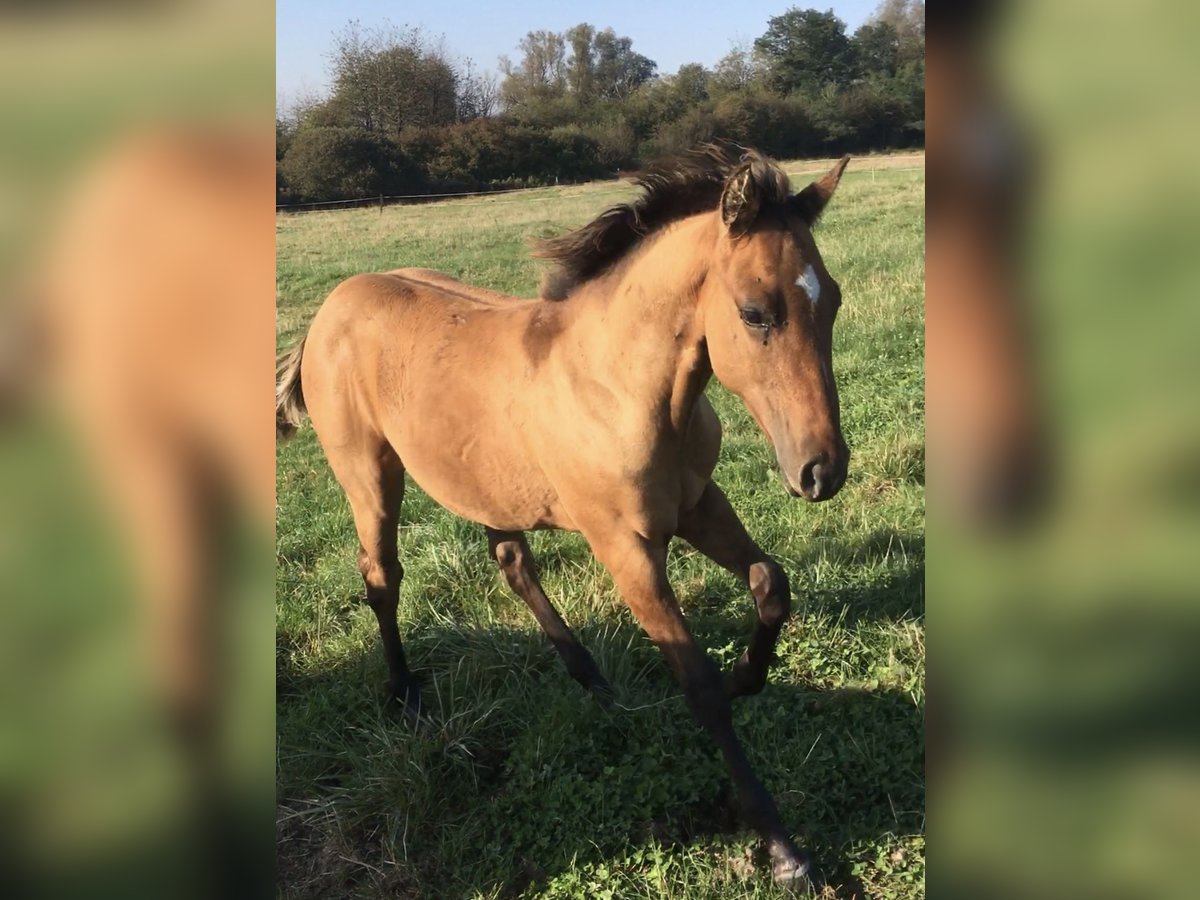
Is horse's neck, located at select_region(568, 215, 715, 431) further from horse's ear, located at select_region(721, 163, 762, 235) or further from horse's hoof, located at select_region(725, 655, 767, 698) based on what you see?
horse's hoof, located at select_region(725, 655, 767, 698)

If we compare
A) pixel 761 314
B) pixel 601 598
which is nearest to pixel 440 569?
pixel 601 598

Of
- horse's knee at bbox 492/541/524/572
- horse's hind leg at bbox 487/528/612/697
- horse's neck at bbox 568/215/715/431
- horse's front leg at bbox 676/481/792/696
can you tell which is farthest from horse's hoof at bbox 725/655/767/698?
horse's knee at bbox 492/541/524/572

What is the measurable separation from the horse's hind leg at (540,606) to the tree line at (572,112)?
39.2 feet

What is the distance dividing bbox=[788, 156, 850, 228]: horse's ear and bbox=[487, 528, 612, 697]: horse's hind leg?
1.92 m

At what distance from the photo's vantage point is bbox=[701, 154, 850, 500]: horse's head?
2.10 metres

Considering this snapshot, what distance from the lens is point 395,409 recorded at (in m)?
3.27

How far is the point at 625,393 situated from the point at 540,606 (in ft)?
4.47

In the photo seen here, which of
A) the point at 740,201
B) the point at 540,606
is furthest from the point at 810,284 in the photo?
the point at 540,606

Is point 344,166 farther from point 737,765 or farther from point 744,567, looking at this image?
point 737,765

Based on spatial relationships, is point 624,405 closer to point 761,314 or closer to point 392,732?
point 761,314

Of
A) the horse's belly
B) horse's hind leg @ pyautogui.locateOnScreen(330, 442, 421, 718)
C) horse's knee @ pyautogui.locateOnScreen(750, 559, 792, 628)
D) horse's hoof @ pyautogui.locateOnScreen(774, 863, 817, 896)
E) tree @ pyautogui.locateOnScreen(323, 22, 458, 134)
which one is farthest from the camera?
tree @ pyautogui.locateOnScreen(323, 22, 458, 134)

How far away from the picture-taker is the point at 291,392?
375 cm
